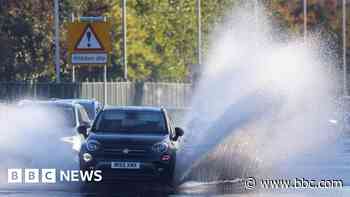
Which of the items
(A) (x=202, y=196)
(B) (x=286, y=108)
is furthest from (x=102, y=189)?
(B) (x=286, y=108)

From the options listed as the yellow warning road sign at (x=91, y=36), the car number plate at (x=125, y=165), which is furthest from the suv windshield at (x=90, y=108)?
the car number plate at (x=125, y=165)

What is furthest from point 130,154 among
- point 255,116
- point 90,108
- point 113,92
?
point 113,92

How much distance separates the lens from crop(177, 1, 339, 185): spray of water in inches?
1122

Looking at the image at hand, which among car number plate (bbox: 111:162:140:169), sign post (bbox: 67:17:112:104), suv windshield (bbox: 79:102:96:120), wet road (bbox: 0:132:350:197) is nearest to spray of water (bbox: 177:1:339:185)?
wet road (bbox: 0:132:350:197)

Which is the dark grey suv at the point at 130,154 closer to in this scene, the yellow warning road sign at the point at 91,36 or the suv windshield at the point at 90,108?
the yellow warning road sign at the point at 91,36

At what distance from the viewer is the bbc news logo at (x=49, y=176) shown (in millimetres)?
26094

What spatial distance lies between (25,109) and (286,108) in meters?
8.71

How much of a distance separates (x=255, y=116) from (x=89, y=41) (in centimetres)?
462

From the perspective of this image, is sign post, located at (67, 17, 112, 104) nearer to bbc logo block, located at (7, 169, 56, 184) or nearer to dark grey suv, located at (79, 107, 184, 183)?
bbc logo block, located at (7, 169, 56, 184)

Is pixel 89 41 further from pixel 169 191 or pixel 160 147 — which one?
pixel 169 191

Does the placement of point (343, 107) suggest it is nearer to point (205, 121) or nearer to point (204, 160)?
point (205, 121)

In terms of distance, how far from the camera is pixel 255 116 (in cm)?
3528

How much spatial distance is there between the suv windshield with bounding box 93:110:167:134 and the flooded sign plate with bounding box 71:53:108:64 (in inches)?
321

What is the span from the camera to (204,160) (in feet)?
93.8
